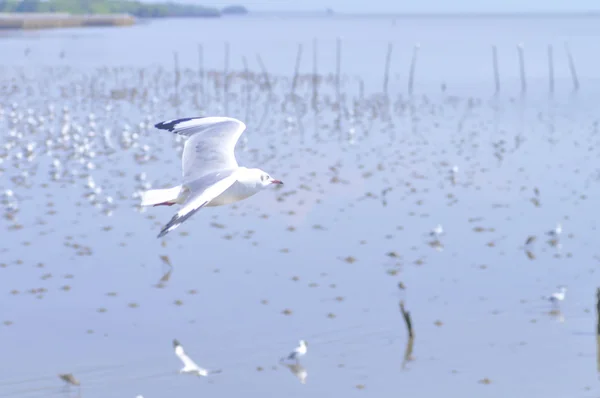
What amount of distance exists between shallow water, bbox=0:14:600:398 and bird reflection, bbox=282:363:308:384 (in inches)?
4.5

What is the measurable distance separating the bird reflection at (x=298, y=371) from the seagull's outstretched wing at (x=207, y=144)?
3.16m

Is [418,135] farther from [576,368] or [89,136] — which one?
[576,368]

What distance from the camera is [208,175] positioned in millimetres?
9695

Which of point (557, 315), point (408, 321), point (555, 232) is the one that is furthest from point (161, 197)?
point (555, 232)

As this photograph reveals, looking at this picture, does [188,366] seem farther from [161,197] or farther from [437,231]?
[437,231]

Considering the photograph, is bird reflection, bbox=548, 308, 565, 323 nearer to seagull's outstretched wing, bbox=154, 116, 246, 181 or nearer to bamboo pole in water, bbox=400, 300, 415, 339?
bamboo pole in water, bbox=400, 300, 415, 339

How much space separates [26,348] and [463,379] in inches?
209

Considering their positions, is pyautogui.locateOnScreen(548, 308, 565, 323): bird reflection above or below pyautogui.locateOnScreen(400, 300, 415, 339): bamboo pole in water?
below

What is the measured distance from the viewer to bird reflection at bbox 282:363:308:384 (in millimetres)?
12469

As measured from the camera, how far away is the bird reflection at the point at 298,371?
1247cm

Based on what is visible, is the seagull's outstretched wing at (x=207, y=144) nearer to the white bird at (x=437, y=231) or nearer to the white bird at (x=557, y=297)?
the white bird at (x=557, y=297)

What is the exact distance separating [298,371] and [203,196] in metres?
4.65

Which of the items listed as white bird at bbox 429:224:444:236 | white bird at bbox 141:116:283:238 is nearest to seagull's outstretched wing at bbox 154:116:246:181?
white bird at bbox 141:116:283:238

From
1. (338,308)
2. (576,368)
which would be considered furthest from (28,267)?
(576,368)
